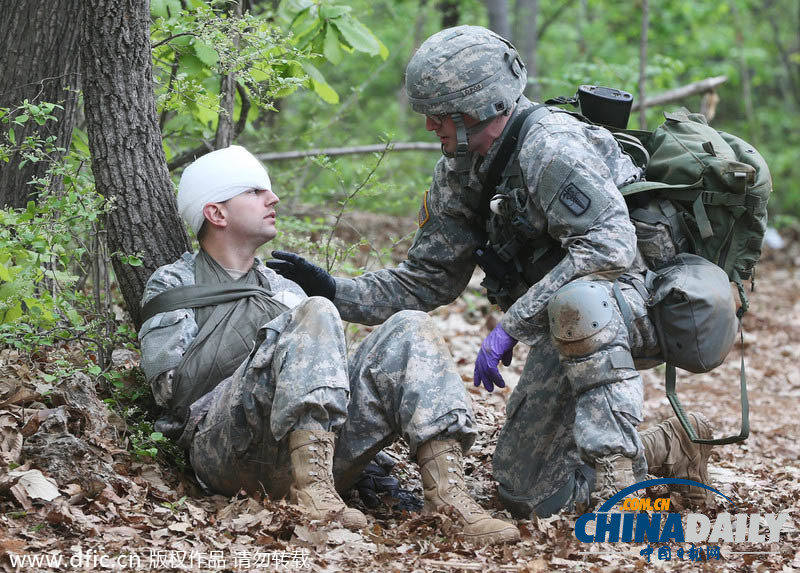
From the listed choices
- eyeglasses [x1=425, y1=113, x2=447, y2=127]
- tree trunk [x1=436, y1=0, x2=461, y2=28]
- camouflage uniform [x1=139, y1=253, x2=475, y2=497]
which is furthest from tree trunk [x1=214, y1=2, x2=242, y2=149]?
tree trunk [x1=436, y1=0, x2=461, y2=28]

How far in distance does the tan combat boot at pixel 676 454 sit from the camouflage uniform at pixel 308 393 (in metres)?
1.22

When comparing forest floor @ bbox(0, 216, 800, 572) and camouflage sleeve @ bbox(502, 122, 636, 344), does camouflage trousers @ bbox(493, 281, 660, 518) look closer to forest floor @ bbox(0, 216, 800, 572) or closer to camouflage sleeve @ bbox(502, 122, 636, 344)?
camouflage sleeve @ bbox(502, 122, 636, 344)

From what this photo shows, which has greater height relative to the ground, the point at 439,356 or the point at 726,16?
the point at 726,16

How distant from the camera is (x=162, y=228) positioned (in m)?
4.16

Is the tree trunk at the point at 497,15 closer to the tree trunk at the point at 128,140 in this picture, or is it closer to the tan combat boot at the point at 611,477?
the tree trunk at the point at 128,140

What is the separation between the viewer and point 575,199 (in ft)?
12.7

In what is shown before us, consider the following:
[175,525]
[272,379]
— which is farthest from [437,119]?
[175,525]

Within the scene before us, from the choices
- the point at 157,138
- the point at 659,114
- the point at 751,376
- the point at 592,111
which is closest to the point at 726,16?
the point at 659,114

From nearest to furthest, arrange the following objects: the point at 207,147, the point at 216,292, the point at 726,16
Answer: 1. the point at 216,292
2. the point at 207,147
3. the point at 726,16

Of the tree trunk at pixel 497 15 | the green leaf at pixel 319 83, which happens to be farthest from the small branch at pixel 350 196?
the tree trunk at pixel 497 15

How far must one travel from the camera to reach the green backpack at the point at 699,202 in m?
4.09

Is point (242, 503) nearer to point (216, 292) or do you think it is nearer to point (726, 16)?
point (216, 292)

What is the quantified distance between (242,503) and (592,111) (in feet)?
8.37

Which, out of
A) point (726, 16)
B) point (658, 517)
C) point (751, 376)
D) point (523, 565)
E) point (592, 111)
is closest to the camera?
point (523, 565)
